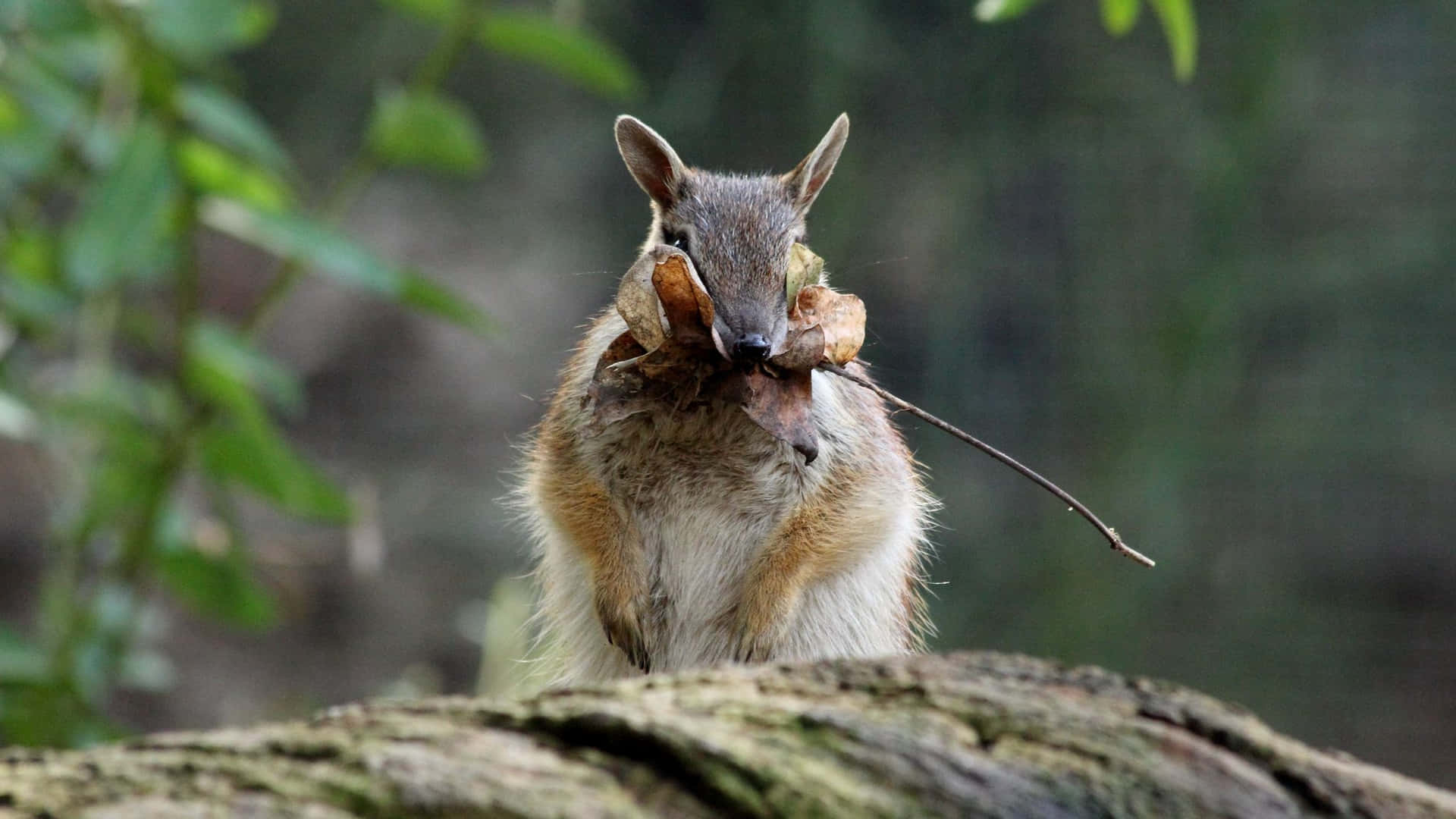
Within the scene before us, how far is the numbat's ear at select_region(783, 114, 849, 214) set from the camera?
2.93m

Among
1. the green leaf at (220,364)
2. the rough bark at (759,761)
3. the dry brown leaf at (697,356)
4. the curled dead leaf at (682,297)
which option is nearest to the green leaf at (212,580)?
the green leaf at (220,364)

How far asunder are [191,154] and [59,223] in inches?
151

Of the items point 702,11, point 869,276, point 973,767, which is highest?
point 702,11

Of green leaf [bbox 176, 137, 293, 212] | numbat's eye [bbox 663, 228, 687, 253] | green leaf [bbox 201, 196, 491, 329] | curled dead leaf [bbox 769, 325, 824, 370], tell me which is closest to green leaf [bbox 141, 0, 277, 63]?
green leaf [bbox 176, 137, 293, 212]

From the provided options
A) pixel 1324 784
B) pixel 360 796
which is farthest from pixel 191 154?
pixel 1324 784

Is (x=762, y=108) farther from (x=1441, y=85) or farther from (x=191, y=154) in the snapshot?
(x=191, y=154)

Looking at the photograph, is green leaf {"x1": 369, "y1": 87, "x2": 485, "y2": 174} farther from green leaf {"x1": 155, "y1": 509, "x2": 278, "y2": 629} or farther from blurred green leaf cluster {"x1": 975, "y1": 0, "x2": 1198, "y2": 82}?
blurred green leaf cluster {"x1": 975, "y1": 0, "x2": 1198, "y2": 82}

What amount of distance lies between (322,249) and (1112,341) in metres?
4.33

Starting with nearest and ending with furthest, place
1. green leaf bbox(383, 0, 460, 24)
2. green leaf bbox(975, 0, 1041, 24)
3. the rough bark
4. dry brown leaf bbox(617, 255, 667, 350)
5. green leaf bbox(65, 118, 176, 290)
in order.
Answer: the rough bark, green leaf bbox(975, 0, 1041, 24), dry brown leaf bbox(617, 255, 667, 350), green leaf bbox(65, 118, 176, 290), green leaf bbox(383, 0, 460, 24)

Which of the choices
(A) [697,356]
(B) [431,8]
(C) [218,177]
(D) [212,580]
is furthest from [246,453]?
(A) [697,356]

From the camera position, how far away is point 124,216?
2.77 meters

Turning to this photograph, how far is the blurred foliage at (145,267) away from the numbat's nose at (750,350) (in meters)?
1.01

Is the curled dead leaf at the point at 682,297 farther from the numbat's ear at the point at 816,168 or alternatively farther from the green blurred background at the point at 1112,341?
the green blurred background at the point at 1112,341

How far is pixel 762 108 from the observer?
6.64 m
